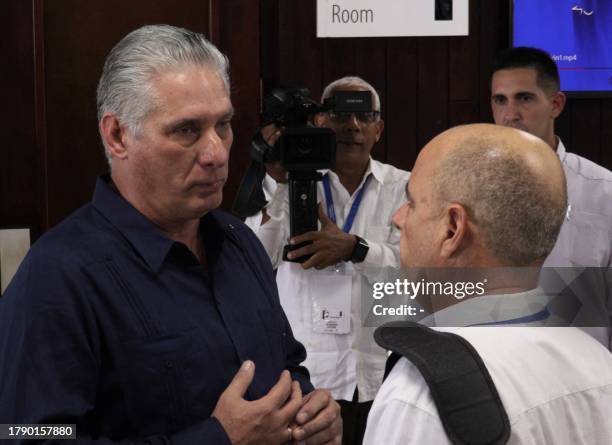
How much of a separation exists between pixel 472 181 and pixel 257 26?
6.65 feet

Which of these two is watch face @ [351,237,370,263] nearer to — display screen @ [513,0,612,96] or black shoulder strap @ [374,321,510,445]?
display screen @ [513,0,612,96]

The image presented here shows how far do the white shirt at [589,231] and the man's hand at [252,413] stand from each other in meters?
1.22

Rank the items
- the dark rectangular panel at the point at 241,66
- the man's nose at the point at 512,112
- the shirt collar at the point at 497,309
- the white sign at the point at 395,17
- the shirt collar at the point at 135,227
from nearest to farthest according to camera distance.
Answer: the shirt collar at the point at 497,309, the shirt collar at the point at 135,227, the man's nose at the point at 512,112, the dark rectangular panel at the point at 241,66, the white sign at the point at 395,17

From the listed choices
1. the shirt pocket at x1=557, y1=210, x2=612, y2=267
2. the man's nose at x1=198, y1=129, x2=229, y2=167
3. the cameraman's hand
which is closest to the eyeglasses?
the cameraman's hand

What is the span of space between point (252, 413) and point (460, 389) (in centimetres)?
46

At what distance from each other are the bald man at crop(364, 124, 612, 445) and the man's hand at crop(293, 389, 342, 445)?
36 cm

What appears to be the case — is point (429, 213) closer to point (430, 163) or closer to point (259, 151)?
point (430, 163)

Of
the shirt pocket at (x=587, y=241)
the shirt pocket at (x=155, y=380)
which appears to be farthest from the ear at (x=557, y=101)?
the shirt pocket at (x=155, y=380)

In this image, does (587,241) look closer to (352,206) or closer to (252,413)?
(352,206)

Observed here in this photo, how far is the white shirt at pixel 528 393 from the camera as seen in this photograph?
1.05 metres

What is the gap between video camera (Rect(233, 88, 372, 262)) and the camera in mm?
2385

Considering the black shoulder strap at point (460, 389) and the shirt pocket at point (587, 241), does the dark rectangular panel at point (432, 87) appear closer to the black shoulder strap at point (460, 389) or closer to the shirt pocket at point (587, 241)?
the shirt pocket at point (587, 241)

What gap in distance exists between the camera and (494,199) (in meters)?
1.18

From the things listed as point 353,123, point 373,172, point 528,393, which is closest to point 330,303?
point 373,172
